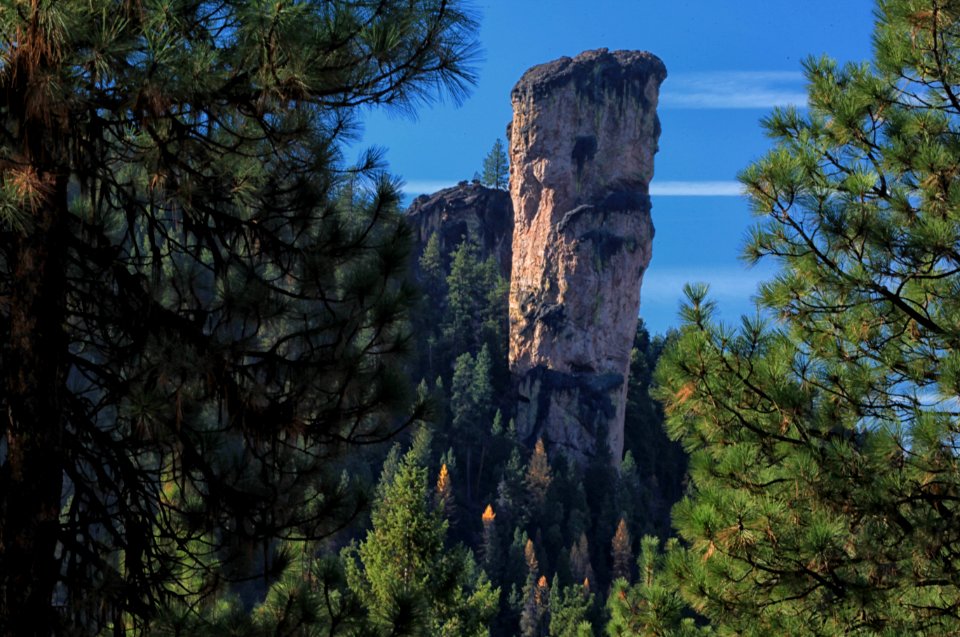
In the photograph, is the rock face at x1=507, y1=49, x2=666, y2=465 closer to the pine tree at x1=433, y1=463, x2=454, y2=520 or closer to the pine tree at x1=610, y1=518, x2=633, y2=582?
the pine tree at x1=610, y1=518, x2=633, y2=582

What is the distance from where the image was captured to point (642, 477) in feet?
223

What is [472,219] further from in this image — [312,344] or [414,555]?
[312,344]

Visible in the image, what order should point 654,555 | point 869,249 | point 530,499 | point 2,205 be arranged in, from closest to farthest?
point 2,205, point 869,249, point 654,555, point 530,499

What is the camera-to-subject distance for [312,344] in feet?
17.1

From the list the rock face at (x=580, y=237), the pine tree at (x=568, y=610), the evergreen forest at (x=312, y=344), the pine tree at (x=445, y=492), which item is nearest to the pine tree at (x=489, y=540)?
the pine tree at (x=445, y=492)

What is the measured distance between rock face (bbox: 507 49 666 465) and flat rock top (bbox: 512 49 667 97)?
0.06 m

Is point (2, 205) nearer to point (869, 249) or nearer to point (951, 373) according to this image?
point (951, 373)

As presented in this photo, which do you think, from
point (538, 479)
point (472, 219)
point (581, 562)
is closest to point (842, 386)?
point (581, 562)

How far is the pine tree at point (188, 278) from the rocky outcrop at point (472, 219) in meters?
71.4

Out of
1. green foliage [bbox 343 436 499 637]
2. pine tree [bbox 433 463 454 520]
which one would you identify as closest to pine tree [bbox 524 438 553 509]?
pine tree [bbox 433 463 454 520]

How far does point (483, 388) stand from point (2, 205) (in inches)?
2401

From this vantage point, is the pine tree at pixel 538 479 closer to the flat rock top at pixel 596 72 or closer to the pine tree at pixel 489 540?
the pine tree at pixel 489 540

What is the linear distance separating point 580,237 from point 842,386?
58243 millimetres

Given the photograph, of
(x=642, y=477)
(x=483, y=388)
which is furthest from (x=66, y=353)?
(x=642, y=477)
